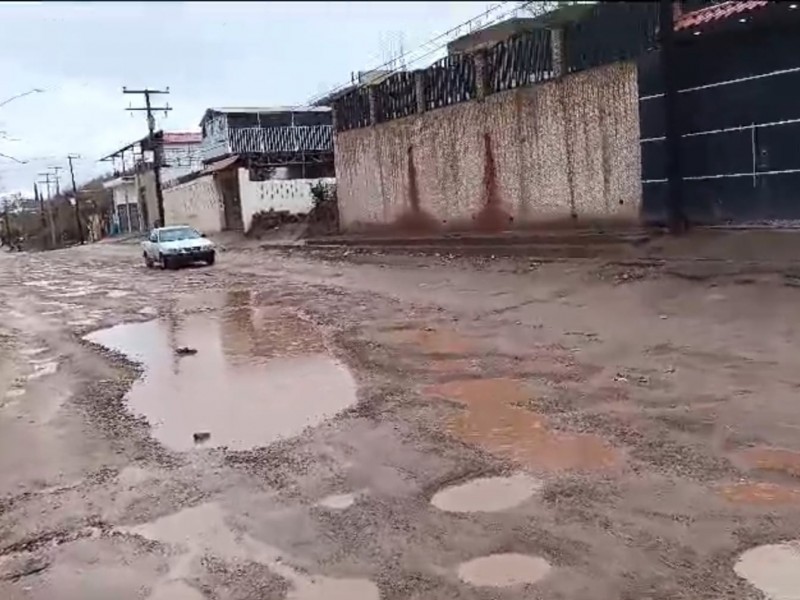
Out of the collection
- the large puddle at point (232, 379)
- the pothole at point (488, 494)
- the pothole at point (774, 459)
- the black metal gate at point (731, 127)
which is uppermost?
the black metal gate at point (731, 127)

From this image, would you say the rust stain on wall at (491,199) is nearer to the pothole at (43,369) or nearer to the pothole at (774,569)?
the pothole at (43,369)

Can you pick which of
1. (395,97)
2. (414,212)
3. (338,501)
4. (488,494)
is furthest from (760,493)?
(395,97)

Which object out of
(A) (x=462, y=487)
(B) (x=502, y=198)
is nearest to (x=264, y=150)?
(B) (x=502, y=198)

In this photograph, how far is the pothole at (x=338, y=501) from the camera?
199 inches

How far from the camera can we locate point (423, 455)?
589 cm

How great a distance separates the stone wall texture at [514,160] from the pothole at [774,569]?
13334 millimetres

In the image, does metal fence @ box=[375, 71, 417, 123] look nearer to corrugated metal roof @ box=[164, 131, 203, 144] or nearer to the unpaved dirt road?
the unpaved dirt road

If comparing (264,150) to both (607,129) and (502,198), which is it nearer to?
(502,198)

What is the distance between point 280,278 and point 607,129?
7.95 metres

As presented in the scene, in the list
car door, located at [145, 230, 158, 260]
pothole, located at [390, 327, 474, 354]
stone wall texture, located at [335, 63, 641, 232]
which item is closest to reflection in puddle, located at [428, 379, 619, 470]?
pothole, located at [390, 327, 474, 354]

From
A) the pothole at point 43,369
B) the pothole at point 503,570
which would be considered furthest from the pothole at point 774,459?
the pothole at point 43,369

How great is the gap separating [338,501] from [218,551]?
87cm

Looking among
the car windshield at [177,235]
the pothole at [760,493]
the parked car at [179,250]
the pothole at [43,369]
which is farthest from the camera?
the car windshield at [177,235]

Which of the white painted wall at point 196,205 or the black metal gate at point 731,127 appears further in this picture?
the white painted wall at point 196,205
